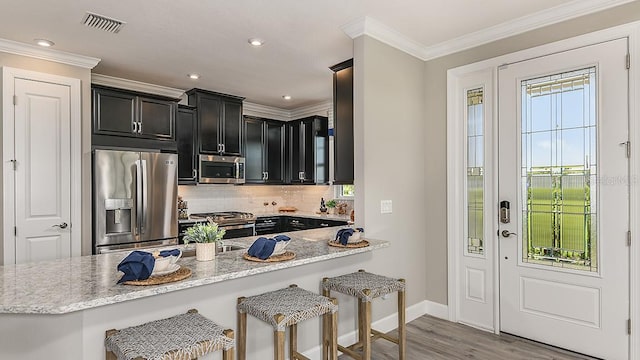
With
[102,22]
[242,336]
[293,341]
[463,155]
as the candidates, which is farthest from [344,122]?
[102,22]

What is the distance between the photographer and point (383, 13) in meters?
2.91

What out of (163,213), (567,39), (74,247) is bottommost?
(74,247)

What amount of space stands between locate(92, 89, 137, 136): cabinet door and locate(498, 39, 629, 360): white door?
3.98m

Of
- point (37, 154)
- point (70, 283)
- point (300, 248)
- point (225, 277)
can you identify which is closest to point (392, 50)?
point (300, 248)

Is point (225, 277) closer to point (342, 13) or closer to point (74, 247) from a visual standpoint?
point (342, 13)

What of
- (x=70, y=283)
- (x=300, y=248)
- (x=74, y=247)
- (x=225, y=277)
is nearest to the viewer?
(x=70, y=283)

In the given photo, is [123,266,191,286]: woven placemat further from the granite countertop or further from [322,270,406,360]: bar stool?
[322,270,406,360]: bar stool

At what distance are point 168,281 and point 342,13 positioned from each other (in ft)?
7.70

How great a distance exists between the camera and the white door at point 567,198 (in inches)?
105

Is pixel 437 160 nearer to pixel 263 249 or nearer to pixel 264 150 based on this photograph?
pixel 263 249

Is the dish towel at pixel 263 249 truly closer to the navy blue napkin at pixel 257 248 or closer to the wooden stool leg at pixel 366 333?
the navy blue napkin at pixel 257 248

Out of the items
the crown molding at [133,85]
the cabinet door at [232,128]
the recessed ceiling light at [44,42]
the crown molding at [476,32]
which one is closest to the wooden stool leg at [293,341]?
the crown molding at [476,32]

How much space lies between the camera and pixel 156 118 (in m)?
4.43

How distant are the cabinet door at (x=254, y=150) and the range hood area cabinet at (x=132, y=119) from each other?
1.29 metres
